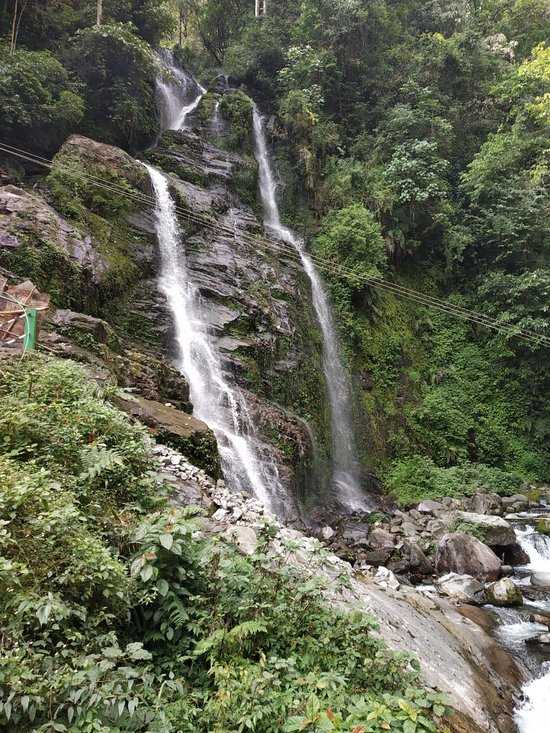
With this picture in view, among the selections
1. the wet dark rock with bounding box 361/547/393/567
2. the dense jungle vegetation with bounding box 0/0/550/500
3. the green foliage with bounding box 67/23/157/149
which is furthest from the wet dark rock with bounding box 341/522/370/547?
the green foliage with bounding box 67/23/157/149

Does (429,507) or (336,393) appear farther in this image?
(336,393)

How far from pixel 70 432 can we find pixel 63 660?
2358 mm

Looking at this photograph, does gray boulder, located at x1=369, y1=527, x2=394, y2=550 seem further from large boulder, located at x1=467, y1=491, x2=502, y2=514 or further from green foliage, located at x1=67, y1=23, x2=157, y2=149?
green foliage, located at x1=67, y1=23, x2=157, y2=149

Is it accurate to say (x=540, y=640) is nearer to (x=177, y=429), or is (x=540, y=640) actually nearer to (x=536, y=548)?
(x=536, y=548)

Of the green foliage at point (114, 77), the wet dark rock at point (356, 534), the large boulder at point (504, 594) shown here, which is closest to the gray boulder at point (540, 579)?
the large boulder at point (504, 594)

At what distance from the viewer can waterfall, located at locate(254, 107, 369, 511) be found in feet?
44.8

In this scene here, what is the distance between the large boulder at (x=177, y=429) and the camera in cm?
705

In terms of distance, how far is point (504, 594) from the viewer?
25.9 feet

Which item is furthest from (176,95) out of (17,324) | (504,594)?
(504,594)

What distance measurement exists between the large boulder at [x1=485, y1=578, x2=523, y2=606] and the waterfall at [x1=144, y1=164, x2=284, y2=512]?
166 inches

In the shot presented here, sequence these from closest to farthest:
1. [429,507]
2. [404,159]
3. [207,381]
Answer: [207,381] < [429,507] < [404,159]

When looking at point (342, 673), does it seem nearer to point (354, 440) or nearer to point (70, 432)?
point (70, 432)

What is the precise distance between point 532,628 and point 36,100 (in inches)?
653

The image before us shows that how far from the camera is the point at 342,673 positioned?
329 centimetres
